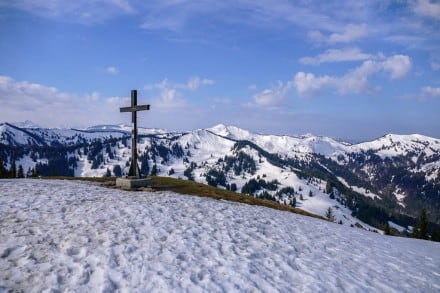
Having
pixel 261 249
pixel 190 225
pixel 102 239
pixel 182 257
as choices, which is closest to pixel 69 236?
pixel 102 239

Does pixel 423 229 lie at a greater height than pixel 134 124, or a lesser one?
lesser

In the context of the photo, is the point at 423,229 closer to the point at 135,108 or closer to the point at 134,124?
the point at 134,124

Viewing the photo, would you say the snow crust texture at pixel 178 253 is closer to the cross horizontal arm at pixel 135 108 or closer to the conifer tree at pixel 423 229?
the cross horizontal arm at pixel 135 108

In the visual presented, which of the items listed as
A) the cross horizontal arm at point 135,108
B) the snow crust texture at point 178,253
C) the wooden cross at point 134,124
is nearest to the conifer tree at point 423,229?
the snow crust texture at point 178,253

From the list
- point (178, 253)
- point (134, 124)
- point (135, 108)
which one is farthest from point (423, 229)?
point (178, 253)

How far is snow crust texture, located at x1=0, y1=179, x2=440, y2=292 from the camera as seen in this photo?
10523 millimetres

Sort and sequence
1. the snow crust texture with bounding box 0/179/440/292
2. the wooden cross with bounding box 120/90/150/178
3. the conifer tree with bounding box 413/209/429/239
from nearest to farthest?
the snow crust texture with bounding box 0/179/440/292
the wooden cross with bounding box 120/90/150/178
the conifer tree with bounding box 413/209/429/239

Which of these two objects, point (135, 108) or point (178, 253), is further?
point (135, 108)

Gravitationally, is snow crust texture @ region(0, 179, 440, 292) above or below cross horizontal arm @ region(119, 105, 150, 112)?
below

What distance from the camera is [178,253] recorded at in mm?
12836

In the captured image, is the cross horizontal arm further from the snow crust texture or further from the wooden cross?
the snow crust texture

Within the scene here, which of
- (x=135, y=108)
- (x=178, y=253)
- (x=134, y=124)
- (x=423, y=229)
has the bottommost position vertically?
(x=423, y=229)

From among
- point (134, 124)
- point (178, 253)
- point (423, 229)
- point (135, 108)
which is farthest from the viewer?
point (423, 229)

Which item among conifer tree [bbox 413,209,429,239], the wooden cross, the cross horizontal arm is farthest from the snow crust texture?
conifer tree [bbox 413,209,429,239]
